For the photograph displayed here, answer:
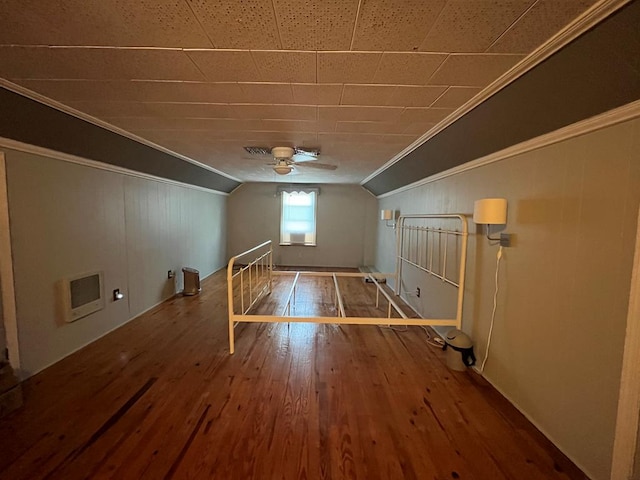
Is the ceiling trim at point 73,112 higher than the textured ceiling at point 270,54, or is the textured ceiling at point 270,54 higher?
the textured ceiling at point 270,54

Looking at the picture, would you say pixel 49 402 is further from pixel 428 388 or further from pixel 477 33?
pixel 477 33

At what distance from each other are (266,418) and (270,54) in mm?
2116

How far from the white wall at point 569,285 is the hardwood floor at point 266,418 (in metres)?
0.22

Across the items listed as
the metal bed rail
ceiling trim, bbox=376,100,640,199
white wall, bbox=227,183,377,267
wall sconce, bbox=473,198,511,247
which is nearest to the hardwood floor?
the metal bed rail

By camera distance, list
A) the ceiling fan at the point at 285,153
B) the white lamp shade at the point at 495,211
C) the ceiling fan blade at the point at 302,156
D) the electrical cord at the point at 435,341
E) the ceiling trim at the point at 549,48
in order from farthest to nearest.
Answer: the ceiling fan blade at the point at 302,156 → the ceiling fan at the point at 285,153 → the electrical cord at the point at 435,341 → the white lamp shade at the point at 495,211 → the ceiling trim at the point at 549,48

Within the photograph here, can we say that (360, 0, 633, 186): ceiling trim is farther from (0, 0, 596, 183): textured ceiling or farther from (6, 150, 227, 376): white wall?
(6, 150, 227, 376): white wall

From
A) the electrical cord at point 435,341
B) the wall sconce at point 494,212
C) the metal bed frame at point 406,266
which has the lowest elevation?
the electrical cord at point 435,341

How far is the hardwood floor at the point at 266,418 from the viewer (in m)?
1.50

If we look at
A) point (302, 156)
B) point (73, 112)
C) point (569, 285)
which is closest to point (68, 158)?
point (73, 112)

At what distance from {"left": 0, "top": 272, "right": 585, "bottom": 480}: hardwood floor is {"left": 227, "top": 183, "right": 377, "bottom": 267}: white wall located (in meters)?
4.53

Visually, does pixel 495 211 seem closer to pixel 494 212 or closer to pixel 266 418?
pixel 494 212

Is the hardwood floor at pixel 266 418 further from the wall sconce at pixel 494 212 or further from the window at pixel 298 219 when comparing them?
the window at pixel 298 219

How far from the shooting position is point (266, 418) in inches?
72.9

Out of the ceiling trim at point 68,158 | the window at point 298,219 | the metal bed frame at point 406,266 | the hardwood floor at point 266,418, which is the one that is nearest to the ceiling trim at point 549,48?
the metal bed frame at point 406,266
